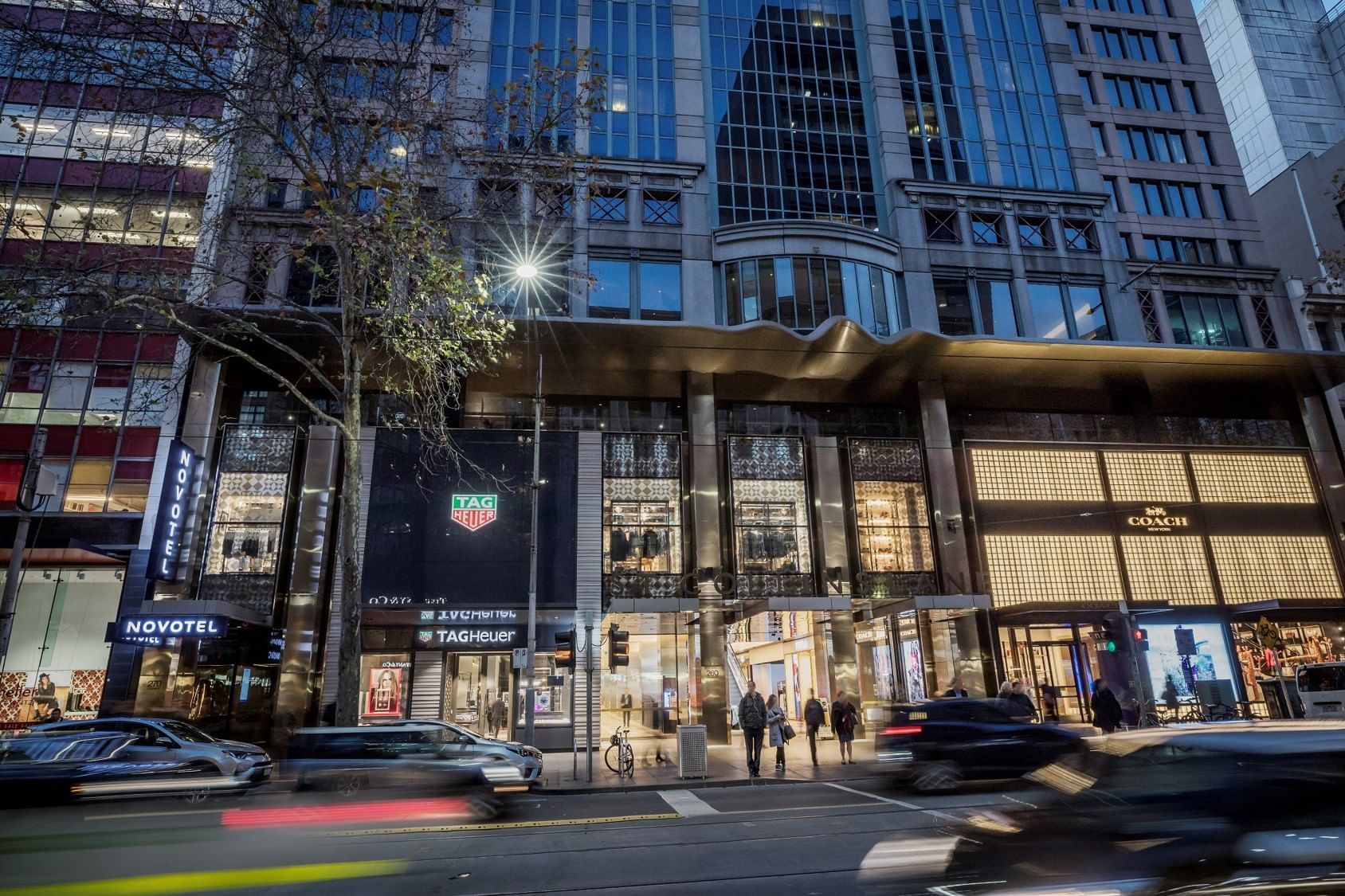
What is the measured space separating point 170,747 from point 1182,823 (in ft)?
52.3

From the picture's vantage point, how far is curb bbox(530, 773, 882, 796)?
49.1 ft

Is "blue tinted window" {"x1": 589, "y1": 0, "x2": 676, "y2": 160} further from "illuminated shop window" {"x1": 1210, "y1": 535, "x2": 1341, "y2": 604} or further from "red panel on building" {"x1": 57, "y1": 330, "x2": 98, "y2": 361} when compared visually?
"illuminated shop window" {"x1": 1210, "y1": 535, "x2": 1341, "y2": 604}

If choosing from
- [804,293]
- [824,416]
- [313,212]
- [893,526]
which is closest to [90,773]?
[313,212]

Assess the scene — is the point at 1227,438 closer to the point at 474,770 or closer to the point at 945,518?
the point at 945,518

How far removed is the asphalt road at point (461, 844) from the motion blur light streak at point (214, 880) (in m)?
0.02

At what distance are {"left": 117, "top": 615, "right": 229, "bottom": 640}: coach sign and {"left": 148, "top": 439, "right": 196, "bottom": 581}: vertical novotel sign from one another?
78.0 inches

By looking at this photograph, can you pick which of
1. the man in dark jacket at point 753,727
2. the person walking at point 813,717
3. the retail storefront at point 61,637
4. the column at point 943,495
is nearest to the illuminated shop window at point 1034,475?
the column at point 943,495

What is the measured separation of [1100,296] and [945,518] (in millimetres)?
12961

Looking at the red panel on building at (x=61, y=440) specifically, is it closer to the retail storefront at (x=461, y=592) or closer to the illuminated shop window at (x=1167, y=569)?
the retail storefront at (x=461, y=592)

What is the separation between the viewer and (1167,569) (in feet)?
87.9

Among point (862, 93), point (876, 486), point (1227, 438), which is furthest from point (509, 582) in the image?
point (1227, 438)

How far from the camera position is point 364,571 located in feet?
75.7

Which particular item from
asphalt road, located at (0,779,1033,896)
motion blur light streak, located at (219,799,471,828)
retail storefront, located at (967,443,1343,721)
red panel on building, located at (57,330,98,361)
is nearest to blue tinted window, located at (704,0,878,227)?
retail storefront, located at (967,443,1343,721)

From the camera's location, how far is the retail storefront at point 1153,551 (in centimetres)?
2459
